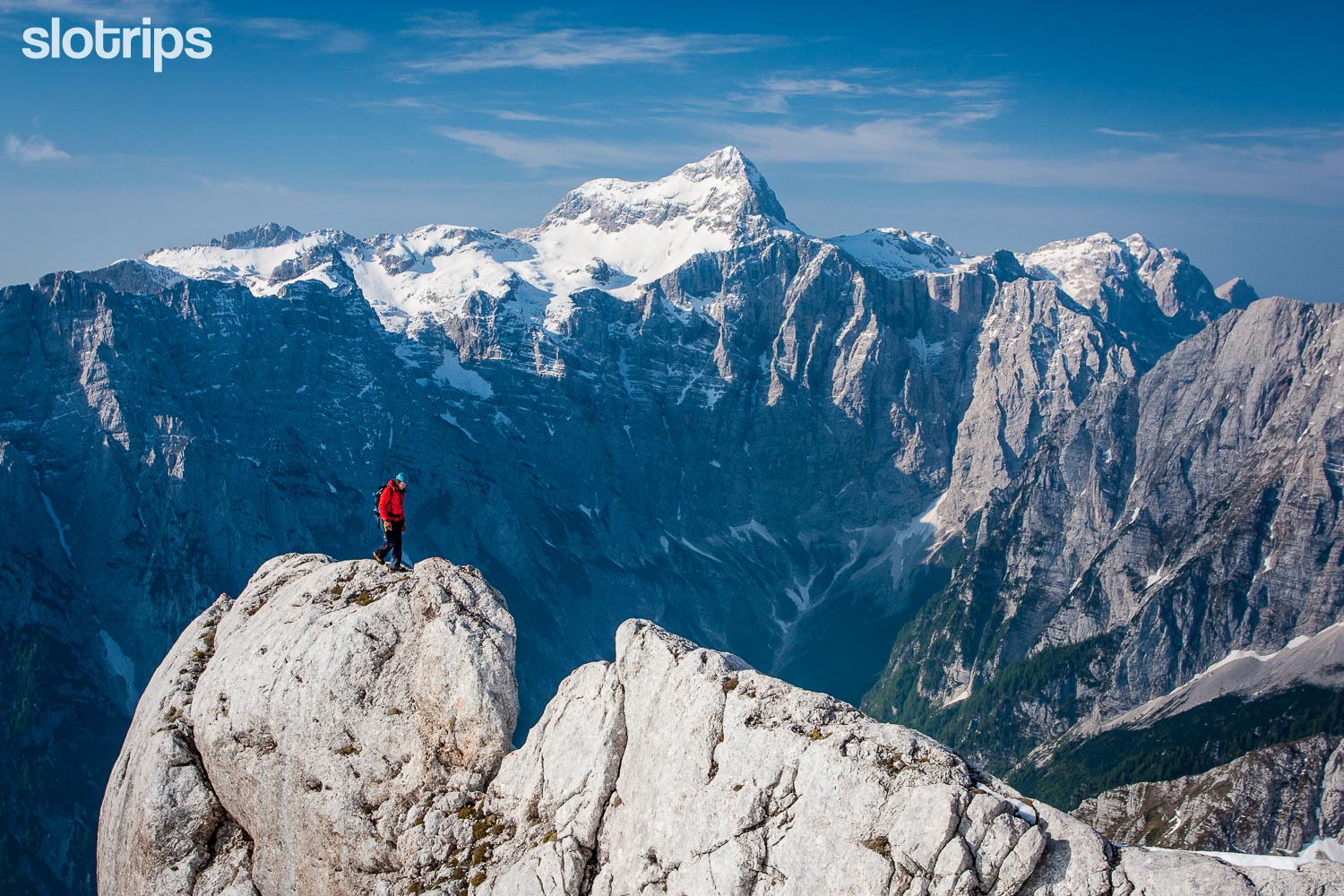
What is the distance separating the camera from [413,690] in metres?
35.8

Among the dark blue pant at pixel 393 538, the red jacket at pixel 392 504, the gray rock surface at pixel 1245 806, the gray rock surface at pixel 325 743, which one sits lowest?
the gray rock surface at pixel 1245 806

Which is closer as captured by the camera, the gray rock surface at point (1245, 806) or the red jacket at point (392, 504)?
the red jacket at point (392, 504)

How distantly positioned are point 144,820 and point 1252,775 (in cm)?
18785

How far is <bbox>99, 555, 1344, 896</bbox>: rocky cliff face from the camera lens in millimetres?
26406

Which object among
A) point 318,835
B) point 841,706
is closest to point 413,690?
point 318,835

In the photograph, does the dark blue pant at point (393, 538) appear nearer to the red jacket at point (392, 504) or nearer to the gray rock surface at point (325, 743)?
the red jacket at point (392, 504)

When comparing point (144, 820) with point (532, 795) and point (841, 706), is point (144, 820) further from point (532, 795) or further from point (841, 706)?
point (841, 706)

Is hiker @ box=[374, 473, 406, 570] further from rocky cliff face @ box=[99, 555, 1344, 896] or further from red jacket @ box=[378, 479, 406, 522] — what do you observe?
rocky cliff face @ box=[99, 555, 1344, 896]

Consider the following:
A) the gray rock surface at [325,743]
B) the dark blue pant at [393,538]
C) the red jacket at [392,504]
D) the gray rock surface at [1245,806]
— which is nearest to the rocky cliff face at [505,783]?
the gray rock surface at [325,743]

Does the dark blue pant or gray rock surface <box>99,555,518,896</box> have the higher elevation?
the dark blue pant

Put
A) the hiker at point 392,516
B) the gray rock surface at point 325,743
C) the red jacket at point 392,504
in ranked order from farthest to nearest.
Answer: the red jacket at point 392,504 → the hiker at point 392,516 → the gray rock surface at point 325,743

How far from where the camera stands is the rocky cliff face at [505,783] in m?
26.4

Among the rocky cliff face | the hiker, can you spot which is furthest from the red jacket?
the rocky cliff face

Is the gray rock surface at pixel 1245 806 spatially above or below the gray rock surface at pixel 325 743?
below
